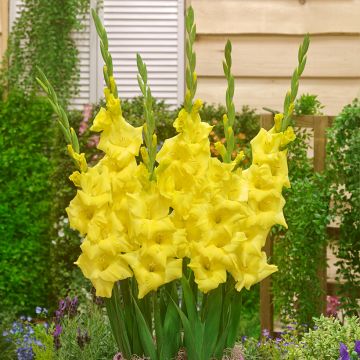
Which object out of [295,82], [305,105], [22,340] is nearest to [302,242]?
[305,105]

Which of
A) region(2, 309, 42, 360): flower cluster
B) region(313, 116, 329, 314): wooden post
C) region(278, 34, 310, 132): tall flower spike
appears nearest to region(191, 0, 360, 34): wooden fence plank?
region(313, 116, 329, 314): wooden post

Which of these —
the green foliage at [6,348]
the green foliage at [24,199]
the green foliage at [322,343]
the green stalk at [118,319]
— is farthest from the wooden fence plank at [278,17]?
the green stalk at [118,319]

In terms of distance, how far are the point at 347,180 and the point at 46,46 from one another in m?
3.08

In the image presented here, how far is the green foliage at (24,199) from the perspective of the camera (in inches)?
228

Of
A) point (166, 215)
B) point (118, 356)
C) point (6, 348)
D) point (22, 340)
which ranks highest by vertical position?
point (22, 340)

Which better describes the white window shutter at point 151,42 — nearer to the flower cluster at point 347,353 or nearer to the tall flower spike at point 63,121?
the flower cluster at point 347,353

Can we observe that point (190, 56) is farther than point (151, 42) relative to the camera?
No

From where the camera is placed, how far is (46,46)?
21.1 ft

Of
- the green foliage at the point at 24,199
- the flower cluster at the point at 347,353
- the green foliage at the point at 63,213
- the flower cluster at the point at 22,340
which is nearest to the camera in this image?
the flower cluster at the point at 347,353

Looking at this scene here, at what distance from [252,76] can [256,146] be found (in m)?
4.14

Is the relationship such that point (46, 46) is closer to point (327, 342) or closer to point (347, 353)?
point (327, 342)

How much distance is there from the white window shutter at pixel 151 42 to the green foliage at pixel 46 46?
308 millimetres

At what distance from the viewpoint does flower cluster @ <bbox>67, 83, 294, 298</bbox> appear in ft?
5.58

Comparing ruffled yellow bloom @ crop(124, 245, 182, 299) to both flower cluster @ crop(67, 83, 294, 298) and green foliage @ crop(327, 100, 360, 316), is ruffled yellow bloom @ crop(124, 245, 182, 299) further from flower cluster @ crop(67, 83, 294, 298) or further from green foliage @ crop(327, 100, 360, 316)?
green foliage @ crop(327, 100, 360, 316)
